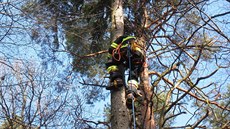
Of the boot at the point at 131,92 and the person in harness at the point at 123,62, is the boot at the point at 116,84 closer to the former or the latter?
the person in harness at the point at 123,62

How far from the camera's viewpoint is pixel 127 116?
10.9 feet

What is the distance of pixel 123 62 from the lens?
3.92m

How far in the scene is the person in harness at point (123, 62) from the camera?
3.53 metres

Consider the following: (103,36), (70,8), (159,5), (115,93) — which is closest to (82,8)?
(70,8)

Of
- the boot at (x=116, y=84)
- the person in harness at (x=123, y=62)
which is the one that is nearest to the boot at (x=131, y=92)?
the person in harness at (x=123, y=62)

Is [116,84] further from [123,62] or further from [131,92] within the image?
[123,62]

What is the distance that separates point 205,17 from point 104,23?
70.7 inches

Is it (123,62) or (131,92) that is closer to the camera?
(131,92)

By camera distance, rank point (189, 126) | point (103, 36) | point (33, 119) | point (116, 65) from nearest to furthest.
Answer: point (189, 126) < point (116, 65) < point (103, 36) < point (33, 119)

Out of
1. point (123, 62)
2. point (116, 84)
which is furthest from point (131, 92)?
point (123, 62)

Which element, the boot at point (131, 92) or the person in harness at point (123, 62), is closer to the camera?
the boot at point (131, 92)

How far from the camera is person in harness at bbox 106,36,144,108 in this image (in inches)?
139

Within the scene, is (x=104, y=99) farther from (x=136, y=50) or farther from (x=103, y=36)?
(x=136, y=50)

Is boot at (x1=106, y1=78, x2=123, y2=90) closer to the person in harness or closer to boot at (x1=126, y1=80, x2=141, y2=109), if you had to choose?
the person in harness
